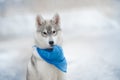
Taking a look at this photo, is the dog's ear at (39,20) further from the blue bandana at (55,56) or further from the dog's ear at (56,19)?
the blue bandana at (55,56)

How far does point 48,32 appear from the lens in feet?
24.5

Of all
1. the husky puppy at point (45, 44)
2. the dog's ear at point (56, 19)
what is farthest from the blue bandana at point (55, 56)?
the dog's ear at point (56, 19)

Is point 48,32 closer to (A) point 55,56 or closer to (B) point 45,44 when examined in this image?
(B) point 45,44

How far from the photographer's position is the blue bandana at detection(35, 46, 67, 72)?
7591 millimetres

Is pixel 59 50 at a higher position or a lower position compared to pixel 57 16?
lower

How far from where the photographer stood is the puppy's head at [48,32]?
24.4 feet

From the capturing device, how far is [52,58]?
7.71 metres

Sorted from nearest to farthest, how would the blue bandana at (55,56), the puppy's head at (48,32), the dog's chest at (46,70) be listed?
the puppy's head at (48,32)
the blue bandana at (55,56)
the dog's chest at (46,70)

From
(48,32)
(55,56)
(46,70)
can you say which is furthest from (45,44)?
(46,70)

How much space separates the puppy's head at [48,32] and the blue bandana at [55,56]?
10cm

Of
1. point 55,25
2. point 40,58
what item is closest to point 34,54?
point 40,58

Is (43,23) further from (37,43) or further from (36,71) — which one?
(36,71)

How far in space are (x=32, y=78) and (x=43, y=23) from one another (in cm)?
97

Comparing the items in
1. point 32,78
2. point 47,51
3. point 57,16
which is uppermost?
point 57,16
